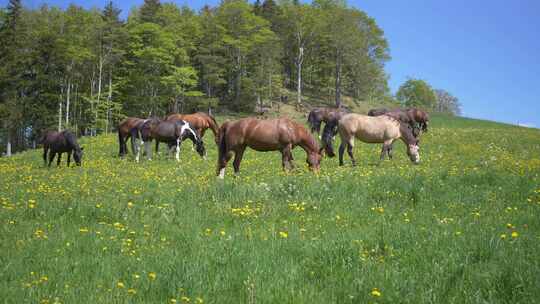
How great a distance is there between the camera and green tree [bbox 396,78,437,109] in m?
121

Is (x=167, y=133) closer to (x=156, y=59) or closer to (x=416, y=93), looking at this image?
(x=156, y=59)

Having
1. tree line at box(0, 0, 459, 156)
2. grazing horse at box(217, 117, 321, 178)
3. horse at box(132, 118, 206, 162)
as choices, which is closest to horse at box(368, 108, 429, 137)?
horse at box(132, 118, 206, 162)

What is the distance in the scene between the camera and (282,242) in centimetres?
613

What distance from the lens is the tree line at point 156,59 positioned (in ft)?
164

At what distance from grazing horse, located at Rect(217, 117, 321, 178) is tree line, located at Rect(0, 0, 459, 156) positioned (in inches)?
1604

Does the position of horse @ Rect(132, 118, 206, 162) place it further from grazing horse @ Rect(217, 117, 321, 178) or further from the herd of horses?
grazing horse @ Rect(217, 117, 321, 178)

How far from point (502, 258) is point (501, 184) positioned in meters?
5.79

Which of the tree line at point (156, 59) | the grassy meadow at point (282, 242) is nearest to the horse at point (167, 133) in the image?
the grassy meadow at point (282, 242)

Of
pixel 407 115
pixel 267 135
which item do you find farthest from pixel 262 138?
pixel 407 115

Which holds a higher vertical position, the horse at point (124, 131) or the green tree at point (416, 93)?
the green tree at point (416, 93)

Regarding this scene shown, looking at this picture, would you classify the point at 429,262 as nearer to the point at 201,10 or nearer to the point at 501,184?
the point at 501,184

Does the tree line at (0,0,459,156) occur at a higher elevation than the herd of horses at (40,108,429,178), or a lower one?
higher

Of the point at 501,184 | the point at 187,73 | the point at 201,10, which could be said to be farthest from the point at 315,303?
the point at 201,10

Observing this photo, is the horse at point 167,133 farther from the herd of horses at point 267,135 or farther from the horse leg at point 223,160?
the horse leg at point 223,160
